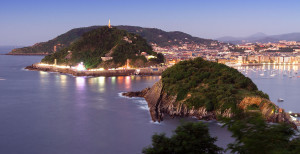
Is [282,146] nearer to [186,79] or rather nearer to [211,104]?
[211,104]

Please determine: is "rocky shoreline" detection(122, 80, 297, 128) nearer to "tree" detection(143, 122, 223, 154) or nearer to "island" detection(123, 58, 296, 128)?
"island" detection(123, 58, 296, 128)

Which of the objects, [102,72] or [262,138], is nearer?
[262,138]

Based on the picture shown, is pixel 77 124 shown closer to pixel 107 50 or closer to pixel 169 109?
pixel 169 109

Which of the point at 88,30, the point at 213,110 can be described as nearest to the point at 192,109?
the point at 213,110

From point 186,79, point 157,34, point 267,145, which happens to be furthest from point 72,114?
point 157,34

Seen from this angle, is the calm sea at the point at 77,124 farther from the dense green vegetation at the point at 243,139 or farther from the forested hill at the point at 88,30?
the forested hill at the point at 88,30
